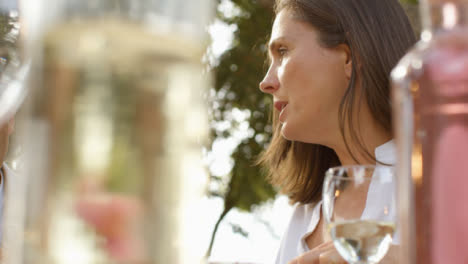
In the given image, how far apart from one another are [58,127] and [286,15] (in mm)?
1863

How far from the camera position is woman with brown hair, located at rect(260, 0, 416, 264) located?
6.37ft

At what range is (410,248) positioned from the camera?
0.49 m

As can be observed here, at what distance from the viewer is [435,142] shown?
1.69 ft

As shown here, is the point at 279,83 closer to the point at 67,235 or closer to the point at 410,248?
the point at 410,248


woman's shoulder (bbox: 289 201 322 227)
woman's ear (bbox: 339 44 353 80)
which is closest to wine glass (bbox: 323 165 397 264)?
woman's ear (bbox: 339 44 353 80)

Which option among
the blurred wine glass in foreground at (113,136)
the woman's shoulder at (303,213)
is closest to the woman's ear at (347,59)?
the woman's shoulder at (303,213)

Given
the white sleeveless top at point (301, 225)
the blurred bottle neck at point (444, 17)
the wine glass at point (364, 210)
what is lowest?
the white sleeveless top at point (301, 225)

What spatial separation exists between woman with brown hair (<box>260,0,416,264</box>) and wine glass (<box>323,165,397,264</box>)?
3.68ft

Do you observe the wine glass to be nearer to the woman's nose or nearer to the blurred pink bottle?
the blurred pink bottle

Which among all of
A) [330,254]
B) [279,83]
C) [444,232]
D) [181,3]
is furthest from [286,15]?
[181,3]

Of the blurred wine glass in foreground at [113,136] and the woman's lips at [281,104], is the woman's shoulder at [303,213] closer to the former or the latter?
the woman's lips at [281,104]

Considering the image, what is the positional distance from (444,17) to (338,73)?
4.92ft

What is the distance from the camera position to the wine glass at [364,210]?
75 centimetres

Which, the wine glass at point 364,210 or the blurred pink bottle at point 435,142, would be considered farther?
the wine glass at point 364,210
